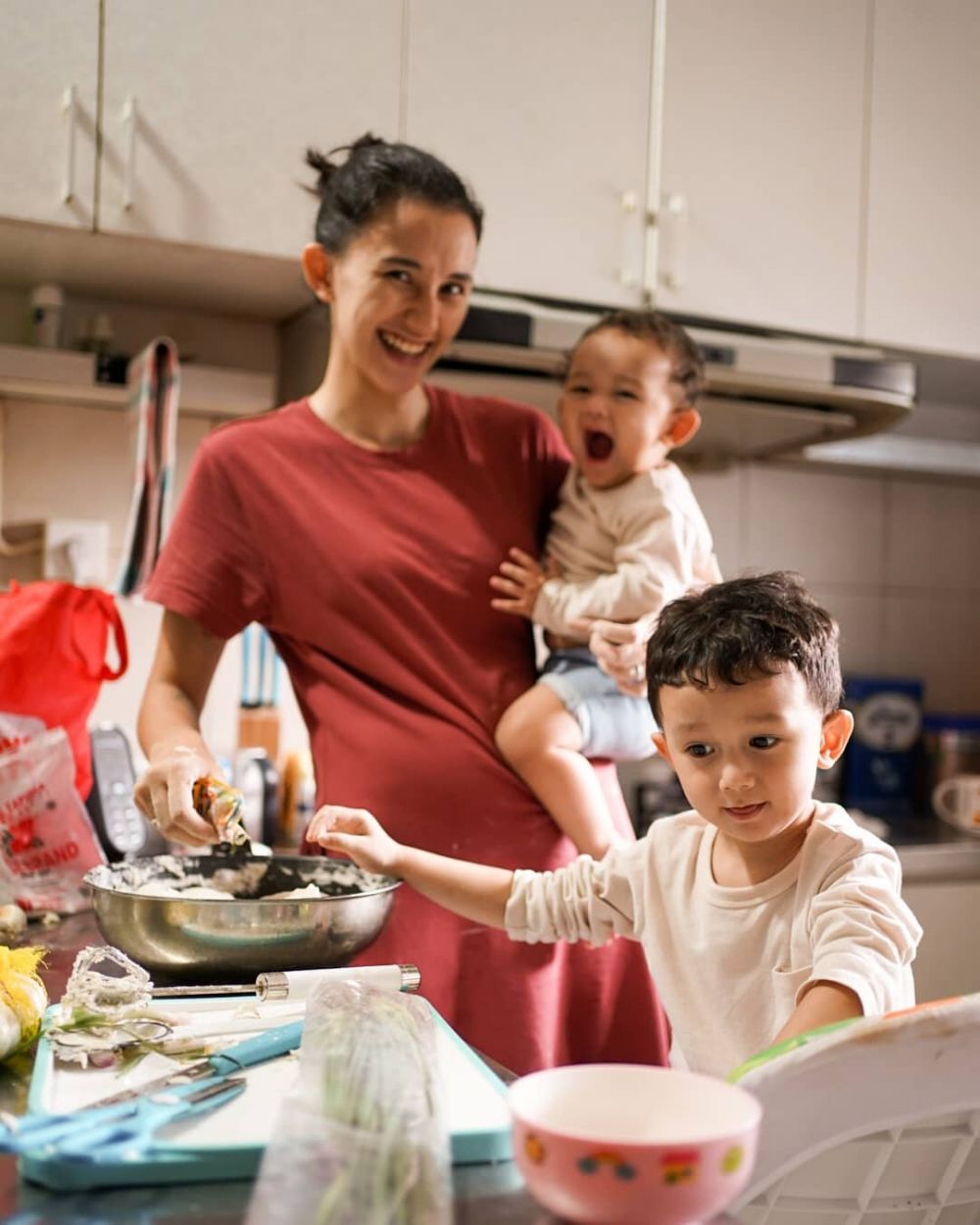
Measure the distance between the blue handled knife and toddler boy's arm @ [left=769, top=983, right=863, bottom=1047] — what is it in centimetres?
35

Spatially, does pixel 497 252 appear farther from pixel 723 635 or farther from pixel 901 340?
pixel 723 635

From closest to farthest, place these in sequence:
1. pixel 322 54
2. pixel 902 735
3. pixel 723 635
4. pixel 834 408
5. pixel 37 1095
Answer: pixel 37 1095 → pixel 723 635 → pixel 322 54 → pixel 834 408 → pixel 902 735

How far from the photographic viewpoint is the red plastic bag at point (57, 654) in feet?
4.81

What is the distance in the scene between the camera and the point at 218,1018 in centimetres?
92

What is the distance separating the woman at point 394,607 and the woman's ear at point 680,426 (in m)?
0.33

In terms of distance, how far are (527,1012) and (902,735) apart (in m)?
1.84

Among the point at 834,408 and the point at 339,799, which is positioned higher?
the point at 834,408

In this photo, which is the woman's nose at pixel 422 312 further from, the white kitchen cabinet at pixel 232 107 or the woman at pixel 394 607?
the white kitchen cabinet at pixel 232 107

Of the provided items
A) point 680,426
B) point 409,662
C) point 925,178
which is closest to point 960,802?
point 925,178

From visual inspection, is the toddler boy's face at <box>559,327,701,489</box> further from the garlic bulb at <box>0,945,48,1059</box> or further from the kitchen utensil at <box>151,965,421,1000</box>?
the garlic bulb at <box>0,945,48,1059</box>

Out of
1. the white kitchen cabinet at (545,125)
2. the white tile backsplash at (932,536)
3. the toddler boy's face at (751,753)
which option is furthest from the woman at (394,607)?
the white tile backsplash at (932,536)

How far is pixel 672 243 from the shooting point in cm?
233

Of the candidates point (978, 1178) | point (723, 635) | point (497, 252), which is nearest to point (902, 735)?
→ point (497, 252)

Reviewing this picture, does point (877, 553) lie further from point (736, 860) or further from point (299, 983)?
point (299, 983)
